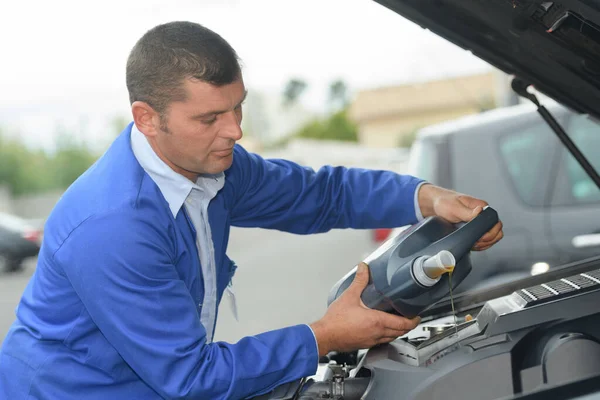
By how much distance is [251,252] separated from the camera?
43.3 feet

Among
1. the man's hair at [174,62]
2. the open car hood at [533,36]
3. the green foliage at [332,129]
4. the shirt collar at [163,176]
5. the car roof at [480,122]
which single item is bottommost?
the shirt collar at [163,176]

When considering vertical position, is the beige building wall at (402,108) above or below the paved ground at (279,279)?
above

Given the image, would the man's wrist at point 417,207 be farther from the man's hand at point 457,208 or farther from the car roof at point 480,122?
the car roof at point 480,122

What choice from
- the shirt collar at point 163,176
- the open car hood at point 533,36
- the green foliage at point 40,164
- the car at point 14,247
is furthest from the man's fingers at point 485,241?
the green foliage at point 40,164

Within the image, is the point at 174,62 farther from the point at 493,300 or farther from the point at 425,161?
the point at 425,161

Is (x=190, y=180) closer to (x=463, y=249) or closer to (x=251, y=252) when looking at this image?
(x=463, y=249)

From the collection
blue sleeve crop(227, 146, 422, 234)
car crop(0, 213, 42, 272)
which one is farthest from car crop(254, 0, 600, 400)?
car crop(0, 213, 42, 272)

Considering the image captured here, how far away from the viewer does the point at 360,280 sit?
6.04ft

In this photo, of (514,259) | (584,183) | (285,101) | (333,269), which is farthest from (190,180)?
(285,101)

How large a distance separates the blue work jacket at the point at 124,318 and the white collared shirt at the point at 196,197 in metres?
0.03

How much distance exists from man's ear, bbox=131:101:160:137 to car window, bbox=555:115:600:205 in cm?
291

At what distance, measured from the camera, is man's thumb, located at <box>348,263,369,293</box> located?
183cm

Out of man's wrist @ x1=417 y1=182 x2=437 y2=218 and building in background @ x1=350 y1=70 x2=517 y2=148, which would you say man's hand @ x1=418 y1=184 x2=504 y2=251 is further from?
building in background @ x1=350 y1=70 x2=517 y2=148

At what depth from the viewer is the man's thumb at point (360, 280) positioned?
183 centimetres
